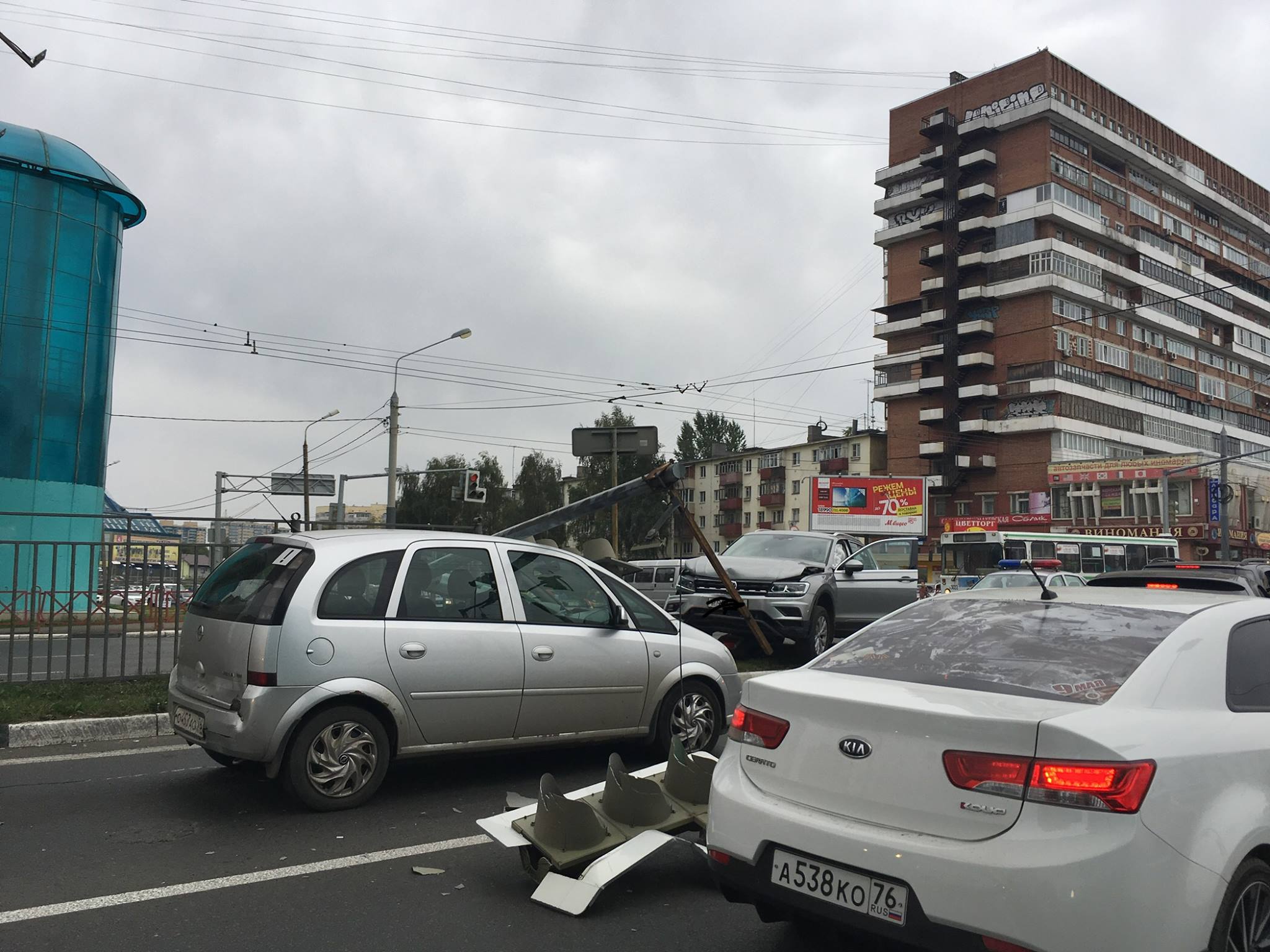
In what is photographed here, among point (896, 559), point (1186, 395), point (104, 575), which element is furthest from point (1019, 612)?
point (1186, 395)

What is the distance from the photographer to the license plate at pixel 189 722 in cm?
567

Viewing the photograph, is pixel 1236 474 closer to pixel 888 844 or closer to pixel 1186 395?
pixel 1186 395

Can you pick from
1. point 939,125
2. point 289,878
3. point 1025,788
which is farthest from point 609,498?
point 939,125

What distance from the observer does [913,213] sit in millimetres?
74000

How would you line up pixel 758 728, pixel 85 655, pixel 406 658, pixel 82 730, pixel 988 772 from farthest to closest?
pixel 85 655 → pixel 82 730 → pixel 406 658 → pixel 758 728 → pixel 988 772

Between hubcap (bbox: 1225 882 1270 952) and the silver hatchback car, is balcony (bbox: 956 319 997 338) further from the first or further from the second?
hubcap (bbox: 1225 882 1270 952)

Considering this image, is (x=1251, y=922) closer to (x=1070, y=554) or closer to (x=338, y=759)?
(x=338, y=759)

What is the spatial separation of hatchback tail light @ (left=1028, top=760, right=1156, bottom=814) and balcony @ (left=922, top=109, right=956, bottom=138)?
76.4m

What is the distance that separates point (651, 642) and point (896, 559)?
961 centimetres

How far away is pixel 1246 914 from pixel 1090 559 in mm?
32684

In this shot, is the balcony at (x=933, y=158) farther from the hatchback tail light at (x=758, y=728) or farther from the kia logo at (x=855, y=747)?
the kia logo at (x=855, y=747)

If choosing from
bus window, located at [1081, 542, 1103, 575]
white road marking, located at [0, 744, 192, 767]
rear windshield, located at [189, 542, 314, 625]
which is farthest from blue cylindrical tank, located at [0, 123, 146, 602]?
bus window, located at [1081, 542, 1103, 575]

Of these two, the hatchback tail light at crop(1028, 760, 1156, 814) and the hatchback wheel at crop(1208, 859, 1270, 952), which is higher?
the hatchback tail light at crop(1028, 760, 1156, 814)

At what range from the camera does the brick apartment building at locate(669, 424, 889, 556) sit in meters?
82.2
